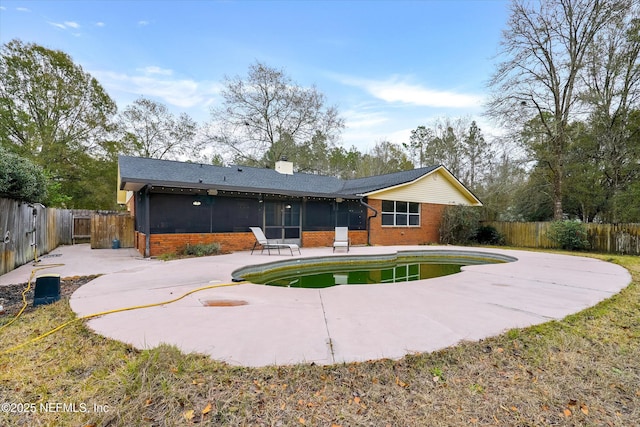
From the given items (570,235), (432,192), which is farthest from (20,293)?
(570,235)

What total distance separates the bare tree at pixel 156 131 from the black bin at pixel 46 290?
20583 millimetres

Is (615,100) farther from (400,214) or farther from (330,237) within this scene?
(330,237)

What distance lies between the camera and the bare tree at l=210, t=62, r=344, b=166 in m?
21.5

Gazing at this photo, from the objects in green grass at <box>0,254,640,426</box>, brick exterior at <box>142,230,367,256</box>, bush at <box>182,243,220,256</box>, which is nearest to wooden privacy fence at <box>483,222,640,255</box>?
brick exterior at <box>142,230,367,256</box>

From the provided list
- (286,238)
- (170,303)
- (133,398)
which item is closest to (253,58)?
(286,238)

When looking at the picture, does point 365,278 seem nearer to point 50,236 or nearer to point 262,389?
point 262,389

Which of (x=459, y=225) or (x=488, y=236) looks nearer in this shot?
(x=459, y=225)

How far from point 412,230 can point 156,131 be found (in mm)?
19997

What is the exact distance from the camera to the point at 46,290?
4.18 metres

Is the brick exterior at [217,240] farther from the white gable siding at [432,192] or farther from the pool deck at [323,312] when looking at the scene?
the white gable siding at [432,192]

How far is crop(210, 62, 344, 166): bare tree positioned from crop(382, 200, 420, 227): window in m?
11.1

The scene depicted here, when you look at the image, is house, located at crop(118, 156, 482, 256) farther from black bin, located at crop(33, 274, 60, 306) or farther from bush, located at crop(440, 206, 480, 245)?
black bin, located at crop(33, 274, 60, 306)

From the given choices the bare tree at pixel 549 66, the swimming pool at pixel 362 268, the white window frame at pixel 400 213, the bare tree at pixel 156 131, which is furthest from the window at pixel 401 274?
the bare tree at pixel 156 131

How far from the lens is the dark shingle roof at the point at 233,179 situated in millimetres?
10008
